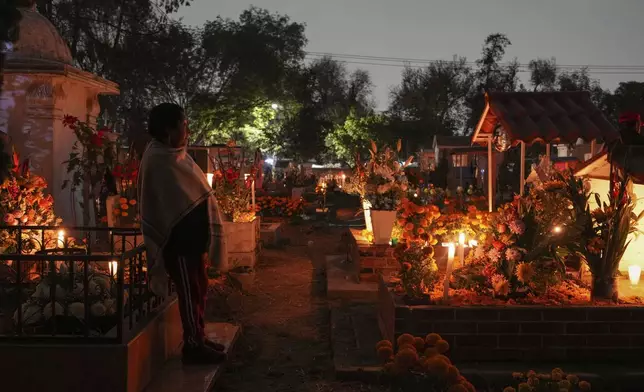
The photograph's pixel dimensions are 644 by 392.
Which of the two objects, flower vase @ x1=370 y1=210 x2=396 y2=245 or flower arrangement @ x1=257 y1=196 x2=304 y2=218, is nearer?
flower vase @ x1=370 y1=210 x2=396 y2=245

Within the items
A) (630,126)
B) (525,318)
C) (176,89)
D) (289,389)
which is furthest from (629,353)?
(176,89)

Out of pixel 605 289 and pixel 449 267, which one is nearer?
pixel 449 267

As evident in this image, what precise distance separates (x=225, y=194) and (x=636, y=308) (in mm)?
6361

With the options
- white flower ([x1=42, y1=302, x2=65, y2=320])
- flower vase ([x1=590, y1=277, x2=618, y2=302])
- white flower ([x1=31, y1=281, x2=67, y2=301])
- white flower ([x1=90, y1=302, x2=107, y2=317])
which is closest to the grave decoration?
flower vase ([x1=590, y1=277, x2=618, y2=302])

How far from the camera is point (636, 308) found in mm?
5129

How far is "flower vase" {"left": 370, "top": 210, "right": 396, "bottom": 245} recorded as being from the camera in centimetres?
852

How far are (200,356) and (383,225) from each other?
14.0 ft

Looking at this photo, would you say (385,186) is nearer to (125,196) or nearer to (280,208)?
(125,196)

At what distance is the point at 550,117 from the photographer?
7699 millimetres

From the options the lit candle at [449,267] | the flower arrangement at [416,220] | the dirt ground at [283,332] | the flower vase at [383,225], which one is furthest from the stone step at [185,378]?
the flower vase at [383,225]

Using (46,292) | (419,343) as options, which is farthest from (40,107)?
(419,343)

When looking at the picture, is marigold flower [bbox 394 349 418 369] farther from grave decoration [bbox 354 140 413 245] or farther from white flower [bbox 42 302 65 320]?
grave decoration [bbox 354 140 413 245]

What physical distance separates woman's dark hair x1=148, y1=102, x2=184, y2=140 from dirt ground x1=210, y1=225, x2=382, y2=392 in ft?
6.62

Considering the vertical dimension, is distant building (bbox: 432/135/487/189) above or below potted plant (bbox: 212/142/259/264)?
above
